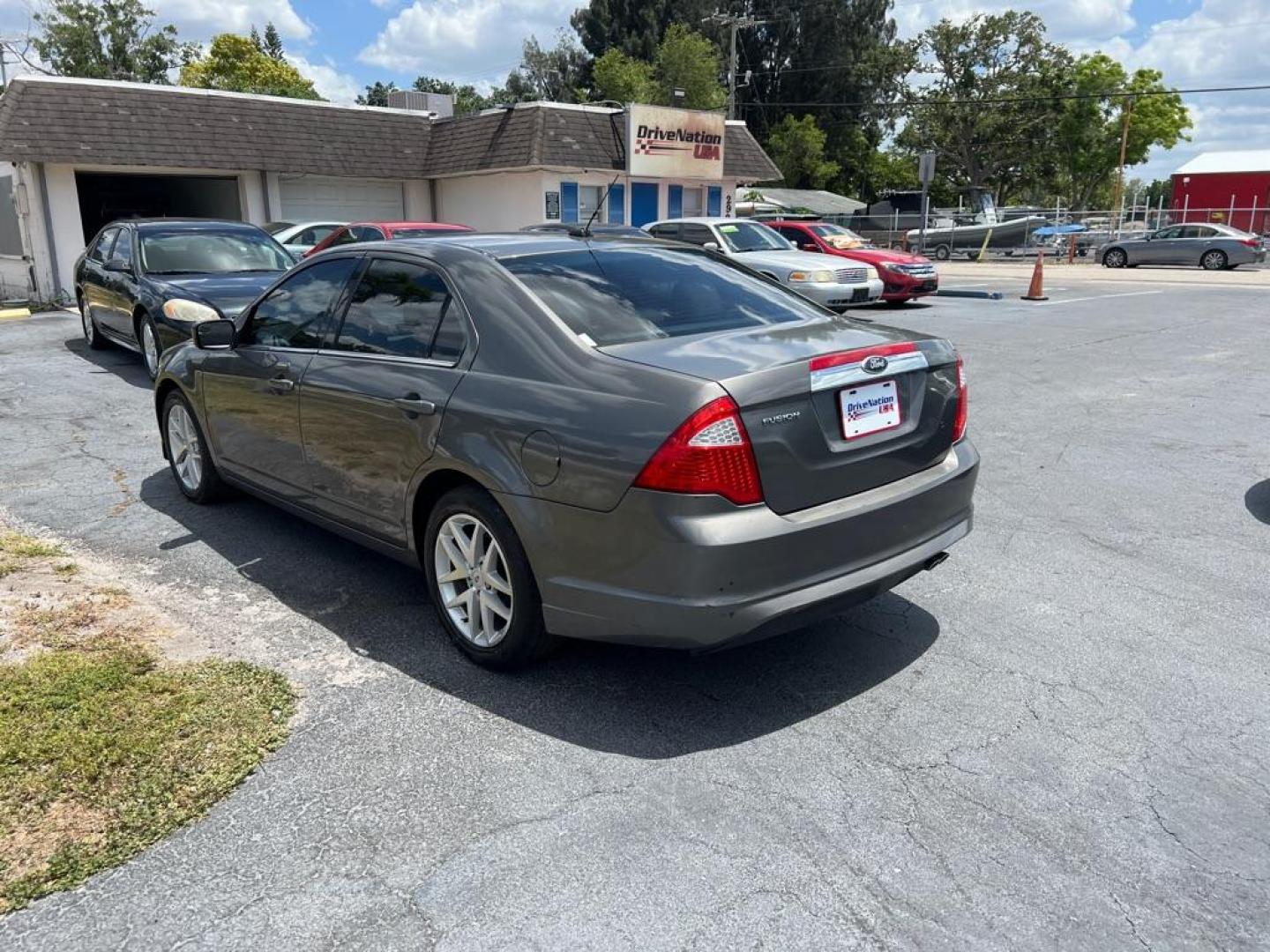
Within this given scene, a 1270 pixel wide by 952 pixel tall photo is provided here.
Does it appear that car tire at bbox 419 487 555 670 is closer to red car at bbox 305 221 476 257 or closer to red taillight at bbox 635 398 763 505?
red taillight at bbox 635 398 763 505

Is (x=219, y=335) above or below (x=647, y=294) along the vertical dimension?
below

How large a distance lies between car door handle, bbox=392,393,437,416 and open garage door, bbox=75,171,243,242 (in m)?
21.1

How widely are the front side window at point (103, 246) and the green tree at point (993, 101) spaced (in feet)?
177

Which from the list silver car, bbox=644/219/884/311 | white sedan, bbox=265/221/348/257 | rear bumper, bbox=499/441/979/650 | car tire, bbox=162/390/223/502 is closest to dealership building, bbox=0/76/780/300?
white sedan, bbox=265/221/348/257

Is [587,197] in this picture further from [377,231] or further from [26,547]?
[26,547]

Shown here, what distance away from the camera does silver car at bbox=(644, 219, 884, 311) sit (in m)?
14.9

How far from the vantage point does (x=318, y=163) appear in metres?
21.8

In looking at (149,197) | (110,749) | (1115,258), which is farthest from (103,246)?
(1115,258)

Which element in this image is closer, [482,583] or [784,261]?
[482,583]

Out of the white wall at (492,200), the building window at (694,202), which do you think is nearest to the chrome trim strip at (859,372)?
the white wall at (492,200)

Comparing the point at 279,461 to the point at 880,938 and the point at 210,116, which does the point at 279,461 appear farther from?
the point at 210,116

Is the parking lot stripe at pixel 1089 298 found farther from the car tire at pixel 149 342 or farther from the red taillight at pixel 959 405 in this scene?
the red taillight at pixel 959 405

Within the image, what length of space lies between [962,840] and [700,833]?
738mm

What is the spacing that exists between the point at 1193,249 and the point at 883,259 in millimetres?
17815
